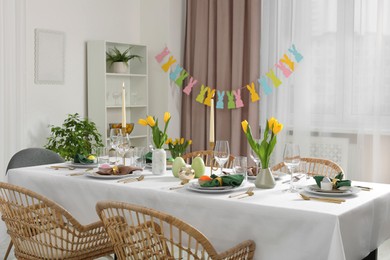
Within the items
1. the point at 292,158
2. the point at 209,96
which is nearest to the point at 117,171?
the point at 292,158

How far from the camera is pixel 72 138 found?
4801 mm

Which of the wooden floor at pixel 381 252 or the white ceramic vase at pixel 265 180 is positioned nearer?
the white ceramic vase at pixel 265 180

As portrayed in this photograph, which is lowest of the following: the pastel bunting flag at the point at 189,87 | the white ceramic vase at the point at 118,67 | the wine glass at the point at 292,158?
the wine glass at the point at 292,158

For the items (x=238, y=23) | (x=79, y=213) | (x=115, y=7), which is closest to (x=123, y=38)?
(x=115, y=7)

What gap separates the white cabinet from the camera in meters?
5.22

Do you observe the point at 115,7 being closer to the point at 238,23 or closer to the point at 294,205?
the point at 238,23

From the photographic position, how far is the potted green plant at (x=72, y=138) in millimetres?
4770

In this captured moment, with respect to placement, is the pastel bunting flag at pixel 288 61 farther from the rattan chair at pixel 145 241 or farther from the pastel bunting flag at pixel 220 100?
the rattan chair at pixel 145 241

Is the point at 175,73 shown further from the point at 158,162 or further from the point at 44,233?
the point at 44,233

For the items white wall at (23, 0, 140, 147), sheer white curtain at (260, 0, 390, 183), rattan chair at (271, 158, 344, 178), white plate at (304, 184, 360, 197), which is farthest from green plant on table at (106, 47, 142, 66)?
white plate at (304, 184, 360, 197)

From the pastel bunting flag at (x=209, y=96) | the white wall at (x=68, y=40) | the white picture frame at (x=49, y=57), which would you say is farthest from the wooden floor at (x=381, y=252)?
the pastel bunting flag at (x=209, y=96)

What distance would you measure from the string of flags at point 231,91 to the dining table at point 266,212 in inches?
91.6

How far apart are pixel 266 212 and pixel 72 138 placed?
114 inches

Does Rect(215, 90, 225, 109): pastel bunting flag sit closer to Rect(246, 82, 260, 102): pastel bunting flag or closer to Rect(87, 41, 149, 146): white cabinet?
Rect(246, 82, 260, 102): pastel bunting flag
